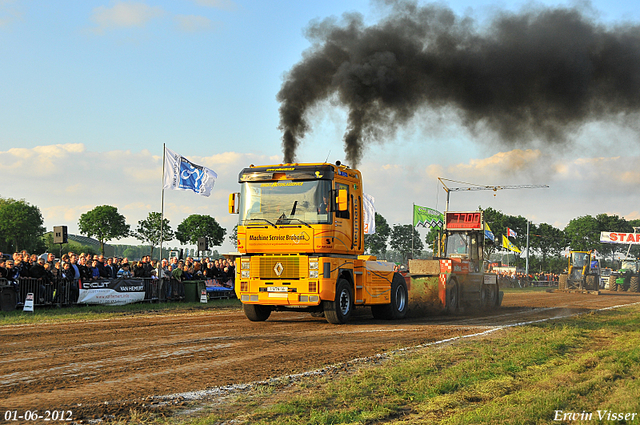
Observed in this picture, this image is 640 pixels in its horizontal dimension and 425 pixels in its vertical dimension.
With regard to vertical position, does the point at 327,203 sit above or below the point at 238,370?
above

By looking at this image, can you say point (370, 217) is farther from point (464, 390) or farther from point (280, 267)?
point (464, 390)

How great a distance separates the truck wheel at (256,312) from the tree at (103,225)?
6712 centimetres

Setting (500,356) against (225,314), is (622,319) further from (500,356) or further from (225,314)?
(225,314)

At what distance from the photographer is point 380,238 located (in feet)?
283

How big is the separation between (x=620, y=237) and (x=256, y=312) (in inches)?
3300

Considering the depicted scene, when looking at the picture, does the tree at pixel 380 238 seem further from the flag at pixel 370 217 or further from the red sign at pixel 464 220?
the red sign at pixel 464 220

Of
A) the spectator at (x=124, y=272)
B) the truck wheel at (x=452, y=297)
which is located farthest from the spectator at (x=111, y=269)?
the truck wheel at (x=452, y=297)

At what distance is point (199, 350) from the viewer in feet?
32.7

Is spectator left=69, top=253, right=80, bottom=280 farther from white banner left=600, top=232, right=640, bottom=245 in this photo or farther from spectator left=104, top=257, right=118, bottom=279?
white banner left=600, top=232, right=640, bottom=245

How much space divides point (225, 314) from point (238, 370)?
9575 mm

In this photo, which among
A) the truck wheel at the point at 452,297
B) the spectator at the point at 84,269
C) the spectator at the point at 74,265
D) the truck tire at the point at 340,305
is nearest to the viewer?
the truck tire at the point at 340,305

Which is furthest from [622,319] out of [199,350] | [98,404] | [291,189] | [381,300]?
[98,404]

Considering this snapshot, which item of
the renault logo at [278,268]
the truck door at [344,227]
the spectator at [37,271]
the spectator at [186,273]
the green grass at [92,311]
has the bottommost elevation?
the green grass at [92,311]

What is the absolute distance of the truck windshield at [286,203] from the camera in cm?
1370
